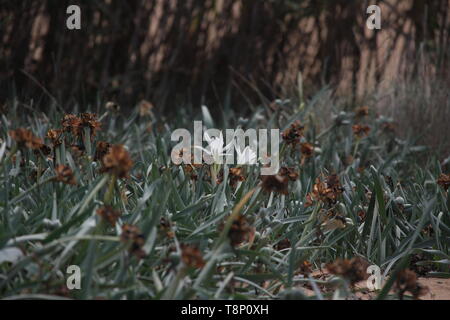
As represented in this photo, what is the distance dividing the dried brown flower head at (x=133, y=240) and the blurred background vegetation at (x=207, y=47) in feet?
8.61

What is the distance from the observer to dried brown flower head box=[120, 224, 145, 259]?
4.06ft

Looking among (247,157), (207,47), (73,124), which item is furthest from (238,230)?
(207,47)

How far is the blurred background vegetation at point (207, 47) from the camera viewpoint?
12.9ft

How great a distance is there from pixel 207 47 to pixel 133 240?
10.7 feet

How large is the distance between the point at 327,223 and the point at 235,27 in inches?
109

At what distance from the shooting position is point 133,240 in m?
1.24

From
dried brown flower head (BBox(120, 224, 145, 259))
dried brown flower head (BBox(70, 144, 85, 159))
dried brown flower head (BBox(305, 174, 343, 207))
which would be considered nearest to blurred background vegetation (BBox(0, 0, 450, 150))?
dried brown flower head (BBox(70, 144, 85, 159))

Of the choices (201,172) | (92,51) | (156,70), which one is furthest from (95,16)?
(201,172)

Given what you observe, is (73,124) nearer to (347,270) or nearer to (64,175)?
(64,175)

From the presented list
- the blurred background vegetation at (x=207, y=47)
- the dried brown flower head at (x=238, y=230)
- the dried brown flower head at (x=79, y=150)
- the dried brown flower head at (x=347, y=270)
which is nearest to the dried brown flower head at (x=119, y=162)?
the dried brown flower head at (x=238, y=230)

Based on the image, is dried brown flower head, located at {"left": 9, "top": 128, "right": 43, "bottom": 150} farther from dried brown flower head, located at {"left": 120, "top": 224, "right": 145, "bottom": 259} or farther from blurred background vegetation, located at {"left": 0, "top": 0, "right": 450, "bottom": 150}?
blurred background vegetation, located at {"left": 0, "top": 0, "right": 450, "bottom": 150}

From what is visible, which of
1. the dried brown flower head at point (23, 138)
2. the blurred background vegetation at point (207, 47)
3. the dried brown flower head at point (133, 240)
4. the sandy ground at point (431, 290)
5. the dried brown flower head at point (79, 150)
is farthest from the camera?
the blurred background vegetation at point (207, 47)

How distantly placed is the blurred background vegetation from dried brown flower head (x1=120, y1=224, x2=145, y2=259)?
262 cm

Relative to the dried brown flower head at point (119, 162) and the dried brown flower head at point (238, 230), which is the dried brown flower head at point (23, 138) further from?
the dried brown flower head at point (238, 230)
